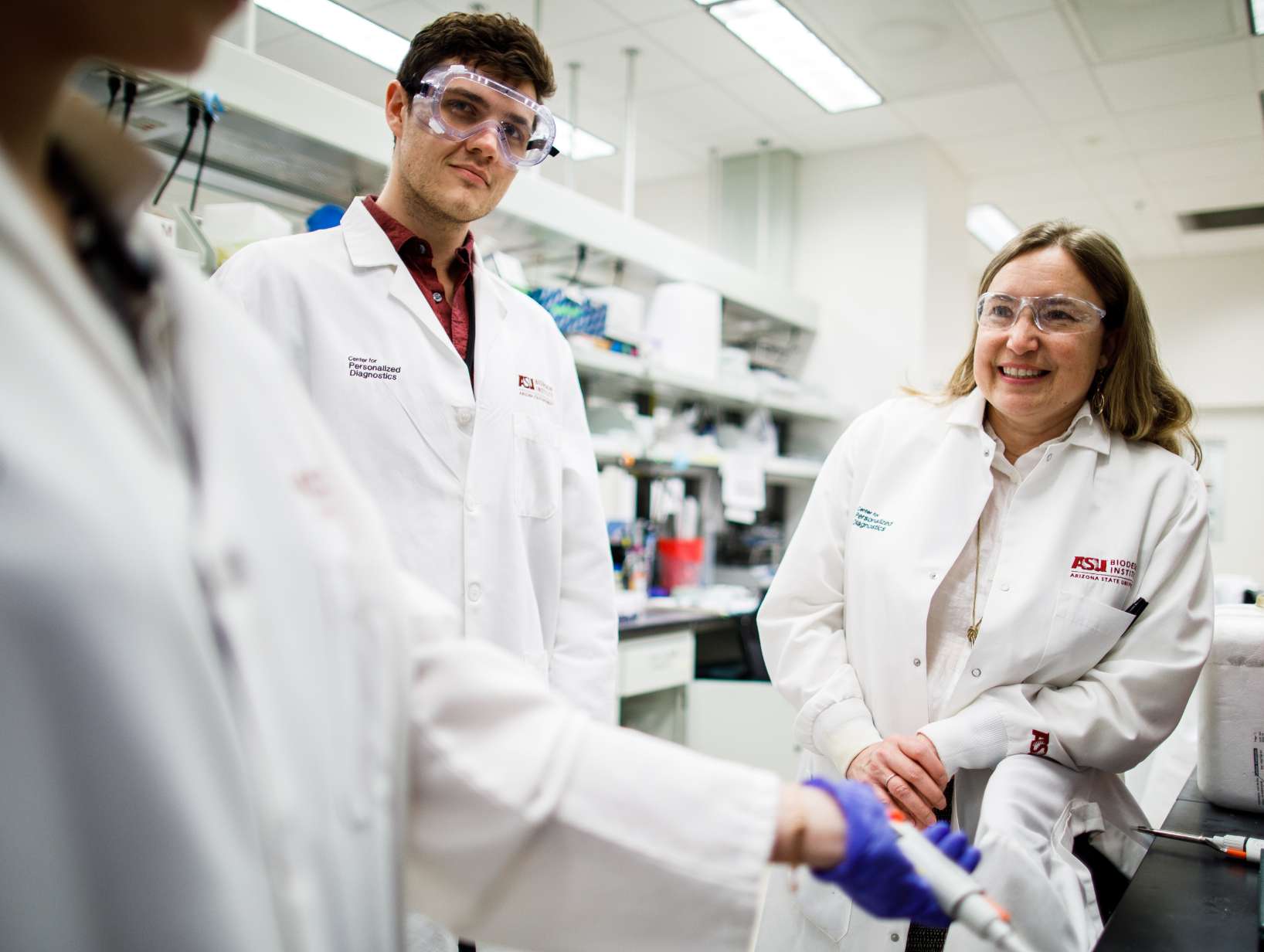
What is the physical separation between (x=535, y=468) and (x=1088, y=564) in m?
0.87

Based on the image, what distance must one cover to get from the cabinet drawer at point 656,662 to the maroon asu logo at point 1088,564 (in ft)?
5.68

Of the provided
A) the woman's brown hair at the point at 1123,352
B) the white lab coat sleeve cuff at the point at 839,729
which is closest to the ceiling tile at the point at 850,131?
the woman's brown hair at the point at 1123,352

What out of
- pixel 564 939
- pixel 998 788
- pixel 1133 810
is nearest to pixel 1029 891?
pixel 998 788

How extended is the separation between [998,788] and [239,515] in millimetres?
1074

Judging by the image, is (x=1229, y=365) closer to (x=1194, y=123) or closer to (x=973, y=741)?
(x=1194, y=123)

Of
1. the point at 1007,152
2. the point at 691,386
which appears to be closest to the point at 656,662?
the point at 691,386

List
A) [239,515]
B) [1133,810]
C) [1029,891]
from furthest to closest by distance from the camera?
[1133,810] → [1029,891] → [239,515]

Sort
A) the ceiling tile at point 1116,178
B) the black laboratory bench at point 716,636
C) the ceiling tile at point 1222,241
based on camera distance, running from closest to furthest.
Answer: the black laboratory bench at point 716,636, the ceiling tile at point 1116,178, the ceiling tile at point 1222,241

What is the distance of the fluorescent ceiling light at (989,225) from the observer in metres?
5.85

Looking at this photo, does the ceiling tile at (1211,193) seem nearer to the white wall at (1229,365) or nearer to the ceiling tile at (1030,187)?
the ceiling tile at (1030,187)

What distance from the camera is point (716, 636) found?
141 inches

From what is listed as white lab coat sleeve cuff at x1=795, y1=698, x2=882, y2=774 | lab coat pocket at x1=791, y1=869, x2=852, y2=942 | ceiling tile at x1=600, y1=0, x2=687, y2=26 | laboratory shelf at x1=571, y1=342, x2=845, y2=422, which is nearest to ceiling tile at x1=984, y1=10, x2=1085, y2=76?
ceiling tile at x1=600, y1=0, x2=687, y2=26

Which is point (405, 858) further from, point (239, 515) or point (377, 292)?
point (377, 292)

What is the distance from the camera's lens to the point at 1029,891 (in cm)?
108
